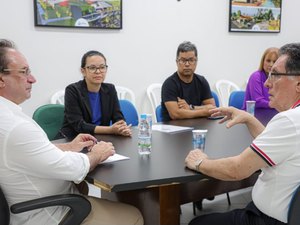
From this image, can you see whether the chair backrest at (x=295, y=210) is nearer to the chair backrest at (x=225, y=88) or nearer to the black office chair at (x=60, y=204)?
the black office chair at (x=60, y=204)

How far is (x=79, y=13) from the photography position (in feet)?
12.1

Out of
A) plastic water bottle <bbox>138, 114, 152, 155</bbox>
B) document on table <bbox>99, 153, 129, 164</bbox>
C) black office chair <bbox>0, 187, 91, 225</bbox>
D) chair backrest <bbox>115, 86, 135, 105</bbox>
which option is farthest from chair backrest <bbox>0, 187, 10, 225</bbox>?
chair backrest <bbox>115, 86, 135, 105</bbox>

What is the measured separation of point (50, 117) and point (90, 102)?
1.48 feet

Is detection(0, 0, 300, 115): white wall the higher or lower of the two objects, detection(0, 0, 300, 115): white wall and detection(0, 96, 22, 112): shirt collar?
the higher

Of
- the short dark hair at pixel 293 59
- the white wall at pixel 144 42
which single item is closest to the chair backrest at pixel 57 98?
the white wall at pixel 144 42

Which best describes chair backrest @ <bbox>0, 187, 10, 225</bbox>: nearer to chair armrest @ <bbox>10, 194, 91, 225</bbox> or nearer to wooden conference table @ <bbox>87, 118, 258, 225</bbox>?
chair armrest @ <bbox>10, 194, 91, 225</bbox>

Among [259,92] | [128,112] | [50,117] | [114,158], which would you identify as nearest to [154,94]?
[128,112]

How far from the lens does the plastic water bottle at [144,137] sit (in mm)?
1867

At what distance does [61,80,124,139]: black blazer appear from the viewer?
2547 millimetres

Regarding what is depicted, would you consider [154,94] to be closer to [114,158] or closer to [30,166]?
[114,158]

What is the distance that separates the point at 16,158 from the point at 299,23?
193 inches

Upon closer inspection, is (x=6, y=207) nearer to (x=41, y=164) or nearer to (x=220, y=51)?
(x=41, y=164)

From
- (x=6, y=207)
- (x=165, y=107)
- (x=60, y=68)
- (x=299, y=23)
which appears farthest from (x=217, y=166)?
(x=299, y=23)

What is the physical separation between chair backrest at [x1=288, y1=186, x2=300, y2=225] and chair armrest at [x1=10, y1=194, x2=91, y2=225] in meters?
0.77
